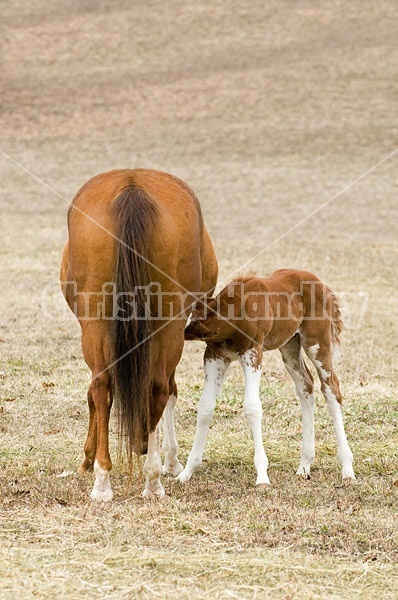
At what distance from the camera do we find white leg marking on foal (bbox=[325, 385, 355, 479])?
736cm

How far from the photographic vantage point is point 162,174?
23.6ft

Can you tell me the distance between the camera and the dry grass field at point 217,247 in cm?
536

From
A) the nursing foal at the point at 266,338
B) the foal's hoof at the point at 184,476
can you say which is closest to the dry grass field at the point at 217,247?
the foal's hoof at the point at 184,476

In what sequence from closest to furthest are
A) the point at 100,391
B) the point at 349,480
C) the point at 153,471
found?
the point at 100,391, the point at 153,471, the point at 349,480

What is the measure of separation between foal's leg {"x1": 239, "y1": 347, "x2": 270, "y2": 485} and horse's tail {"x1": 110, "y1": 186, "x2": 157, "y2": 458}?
1041mm

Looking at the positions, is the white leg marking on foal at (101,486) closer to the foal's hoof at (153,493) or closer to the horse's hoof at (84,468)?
the foal's hoof at (153,493)

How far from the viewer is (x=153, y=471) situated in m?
6.61

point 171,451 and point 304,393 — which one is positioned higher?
point 304,393

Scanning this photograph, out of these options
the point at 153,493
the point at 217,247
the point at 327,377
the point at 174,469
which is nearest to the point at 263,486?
the point at 153,493

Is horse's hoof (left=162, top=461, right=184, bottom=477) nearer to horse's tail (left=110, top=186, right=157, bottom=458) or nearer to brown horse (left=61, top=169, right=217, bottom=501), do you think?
brown horse (left=61, top=169, right=217, bottom=501)

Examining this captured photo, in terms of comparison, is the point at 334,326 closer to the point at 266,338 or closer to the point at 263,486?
the point at 266,338

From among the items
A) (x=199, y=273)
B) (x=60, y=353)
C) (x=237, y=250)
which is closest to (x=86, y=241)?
(x=199, y=273)

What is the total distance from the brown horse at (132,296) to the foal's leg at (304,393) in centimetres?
142

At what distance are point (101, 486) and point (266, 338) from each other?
185 cm
